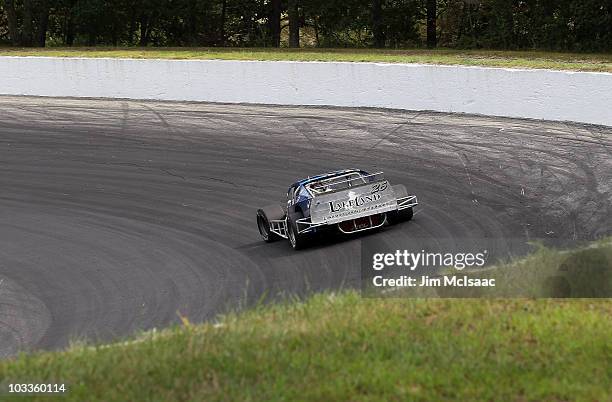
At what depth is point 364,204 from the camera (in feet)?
47.4

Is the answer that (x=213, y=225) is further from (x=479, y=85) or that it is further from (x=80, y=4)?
(x=80, y=4)

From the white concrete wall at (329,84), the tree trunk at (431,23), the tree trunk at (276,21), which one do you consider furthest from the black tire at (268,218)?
the tree trunk at (276,21)

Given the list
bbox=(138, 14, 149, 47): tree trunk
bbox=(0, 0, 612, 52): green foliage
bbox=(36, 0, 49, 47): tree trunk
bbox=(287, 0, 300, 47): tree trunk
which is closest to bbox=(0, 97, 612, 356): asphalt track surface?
bbox=(0, 0, 612, 52): green foliage

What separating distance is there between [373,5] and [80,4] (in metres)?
11.7

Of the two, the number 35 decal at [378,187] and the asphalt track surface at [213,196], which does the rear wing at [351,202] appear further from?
the asphalt track surface at [213,196]

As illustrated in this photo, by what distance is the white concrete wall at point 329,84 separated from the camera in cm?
2152

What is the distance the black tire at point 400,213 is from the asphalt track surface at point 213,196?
0.14 m

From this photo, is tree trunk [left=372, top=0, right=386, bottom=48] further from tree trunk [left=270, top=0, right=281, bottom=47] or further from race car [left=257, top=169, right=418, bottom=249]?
race car [left=257, top=169, right=418, bottom=249]

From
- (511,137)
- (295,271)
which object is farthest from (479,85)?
(295,271)

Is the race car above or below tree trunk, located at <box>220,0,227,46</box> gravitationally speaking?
below

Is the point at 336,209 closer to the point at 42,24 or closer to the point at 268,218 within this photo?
the point at 268,218

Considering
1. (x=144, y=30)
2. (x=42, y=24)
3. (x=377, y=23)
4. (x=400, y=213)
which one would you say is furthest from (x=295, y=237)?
(x=144, y=30)

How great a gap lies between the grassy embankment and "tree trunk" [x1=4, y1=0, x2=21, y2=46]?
33.4 m

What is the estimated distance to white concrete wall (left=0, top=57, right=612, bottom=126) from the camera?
70.6 ft
